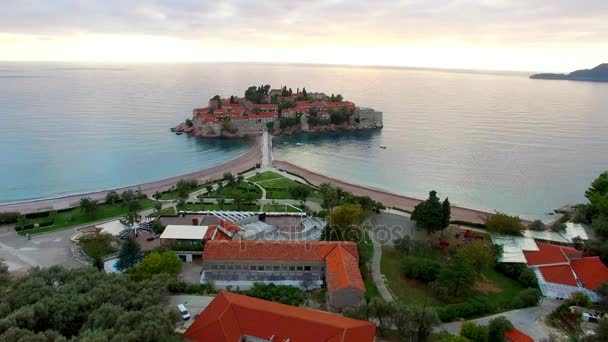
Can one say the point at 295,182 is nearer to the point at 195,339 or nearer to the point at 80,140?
the point at 195,339

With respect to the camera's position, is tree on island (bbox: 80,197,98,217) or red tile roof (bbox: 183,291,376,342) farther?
tree on island (bbox: 80,197,98,217)

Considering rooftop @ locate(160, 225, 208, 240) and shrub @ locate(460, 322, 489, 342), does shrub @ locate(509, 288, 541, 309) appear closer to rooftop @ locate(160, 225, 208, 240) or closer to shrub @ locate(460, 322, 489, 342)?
shrub @ locate(460, 322, 489, 342)

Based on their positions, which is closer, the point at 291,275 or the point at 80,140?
the point at 291,275

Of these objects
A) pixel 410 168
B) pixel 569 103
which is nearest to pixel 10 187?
pixel 410 168

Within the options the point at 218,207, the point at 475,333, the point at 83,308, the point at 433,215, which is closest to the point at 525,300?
the point at 475,333

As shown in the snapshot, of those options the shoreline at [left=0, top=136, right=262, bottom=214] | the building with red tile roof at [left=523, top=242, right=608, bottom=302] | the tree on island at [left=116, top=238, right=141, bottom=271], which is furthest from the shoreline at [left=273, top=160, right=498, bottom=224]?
the tree on island at [left=116, top=238, right=141, bottom=271]

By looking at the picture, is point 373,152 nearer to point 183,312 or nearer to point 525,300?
point 525,300
